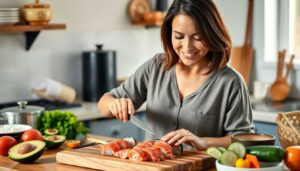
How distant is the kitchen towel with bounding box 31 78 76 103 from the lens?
4449 millimetres

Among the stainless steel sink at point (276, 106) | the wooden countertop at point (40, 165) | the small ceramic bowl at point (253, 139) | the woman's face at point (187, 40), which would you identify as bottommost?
the stainless steel sink at point (276, 106)

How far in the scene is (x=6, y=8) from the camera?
429 cm

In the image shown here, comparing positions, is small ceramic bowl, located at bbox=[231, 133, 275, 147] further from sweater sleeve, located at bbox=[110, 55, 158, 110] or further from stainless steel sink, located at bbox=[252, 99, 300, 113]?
stainless steel sink, located at bbox=[252, 99, 300, 113]

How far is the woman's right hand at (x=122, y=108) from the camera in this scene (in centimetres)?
267

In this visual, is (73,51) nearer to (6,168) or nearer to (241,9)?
(241,9)

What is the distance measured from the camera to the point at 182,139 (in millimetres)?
2459

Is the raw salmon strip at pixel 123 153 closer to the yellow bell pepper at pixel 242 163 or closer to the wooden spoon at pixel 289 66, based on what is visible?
the yellow bell pepper at pixel 242 163

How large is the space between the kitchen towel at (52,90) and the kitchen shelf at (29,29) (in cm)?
27

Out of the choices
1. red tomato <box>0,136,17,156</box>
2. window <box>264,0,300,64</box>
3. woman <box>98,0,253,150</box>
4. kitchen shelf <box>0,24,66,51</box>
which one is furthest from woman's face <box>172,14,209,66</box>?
window <box>264,0,300,64</box>

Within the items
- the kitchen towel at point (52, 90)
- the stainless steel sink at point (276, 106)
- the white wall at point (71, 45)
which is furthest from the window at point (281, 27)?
the kitchen towel at point (52, 90)

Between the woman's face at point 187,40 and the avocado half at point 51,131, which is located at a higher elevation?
the woman's face at point 187,40

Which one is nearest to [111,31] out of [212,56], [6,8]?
[6,8]

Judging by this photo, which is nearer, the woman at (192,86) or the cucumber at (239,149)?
the cucumber at (239,149)

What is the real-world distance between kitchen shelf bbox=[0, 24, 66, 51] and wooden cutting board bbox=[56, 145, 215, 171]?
1818mm
